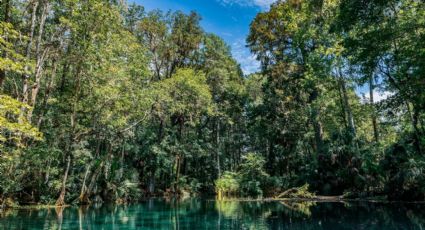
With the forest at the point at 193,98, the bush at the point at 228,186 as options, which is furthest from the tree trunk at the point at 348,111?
the bush at the point at 228,186

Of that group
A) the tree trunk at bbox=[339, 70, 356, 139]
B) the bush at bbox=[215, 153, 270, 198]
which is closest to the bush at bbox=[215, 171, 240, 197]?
the bush at bbox=[215, 153, 270, 198]

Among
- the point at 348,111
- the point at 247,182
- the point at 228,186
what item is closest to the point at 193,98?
the point at 228,186

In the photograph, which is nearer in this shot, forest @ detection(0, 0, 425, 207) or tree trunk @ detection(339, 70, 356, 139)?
forest @ detection(0, 0, 425, 207)

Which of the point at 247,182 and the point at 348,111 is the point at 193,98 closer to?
the point at 247,182

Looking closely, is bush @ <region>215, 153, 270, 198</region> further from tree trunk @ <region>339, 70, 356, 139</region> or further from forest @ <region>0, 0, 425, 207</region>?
tree trunk @ <region>339, 70, 356, 139</region>

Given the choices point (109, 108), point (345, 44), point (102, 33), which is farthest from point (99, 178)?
point (345, 44)

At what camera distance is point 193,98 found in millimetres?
28469

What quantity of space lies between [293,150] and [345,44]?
683 inches

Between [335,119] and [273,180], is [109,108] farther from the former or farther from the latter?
[335,119]

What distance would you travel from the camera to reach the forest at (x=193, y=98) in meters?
13.7

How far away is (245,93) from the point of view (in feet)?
110

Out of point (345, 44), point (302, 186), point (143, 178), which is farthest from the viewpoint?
point (143, 178)

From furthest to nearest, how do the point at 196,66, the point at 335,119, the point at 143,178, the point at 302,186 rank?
the point at 196,66 < the point at 143,178 < the point at 335,119 < the point at 302,186

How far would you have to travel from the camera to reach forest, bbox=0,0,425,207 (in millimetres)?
13672
